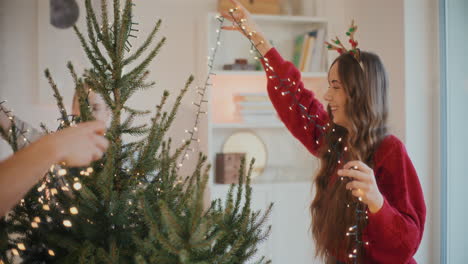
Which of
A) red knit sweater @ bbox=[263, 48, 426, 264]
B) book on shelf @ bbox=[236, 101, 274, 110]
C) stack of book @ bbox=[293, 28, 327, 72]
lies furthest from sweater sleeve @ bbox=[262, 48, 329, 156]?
stack of book @ bbox=[293, 28, 327, 72]

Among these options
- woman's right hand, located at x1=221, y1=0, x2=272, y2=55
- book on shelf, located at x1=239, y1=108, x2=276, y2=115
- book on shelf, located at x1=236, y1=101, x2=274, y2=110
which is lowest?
book on shelf, located at x1=239, y1=108, x2=276, y2=115

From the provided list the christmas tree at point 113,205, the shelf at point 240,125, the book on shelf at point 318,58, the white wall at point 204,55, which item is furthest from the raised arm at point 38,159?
the book on shelf at point 318,58

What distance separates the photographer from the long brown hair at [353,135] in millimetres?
1457

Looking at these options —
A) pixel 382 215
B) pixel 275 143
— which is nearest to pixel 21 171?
pixel 382 215

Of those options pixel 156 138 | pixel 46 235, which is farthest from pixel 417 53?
pixel 46 235

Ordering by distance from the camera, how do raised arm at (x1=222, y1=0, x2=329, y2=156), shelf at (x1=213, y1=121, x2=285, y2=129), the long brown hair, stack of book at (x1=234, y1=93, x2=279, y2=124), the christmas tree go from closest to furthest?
1. the christmas tree
2. the long brown hair
3. raised arm at (x1=222, y1=0, x2=329, y2=156)
4. shelf at (x1=213, y1=121, x2=285, y2=129)
5. stack of book at (x1=234, y1=93, x2=279, y2=124)

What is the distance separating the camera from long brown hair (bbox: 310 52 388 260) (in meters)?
1.46

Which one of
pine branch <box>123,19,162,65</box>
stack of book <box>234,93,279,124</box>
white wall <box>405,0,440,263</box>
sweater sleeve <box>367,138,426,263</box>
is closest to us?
pine branch <box>123,19,162,65</box>

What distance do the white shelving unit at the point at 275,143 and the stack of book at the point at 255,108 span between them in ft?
0.16

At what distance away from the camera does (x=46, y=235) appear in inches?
33.5

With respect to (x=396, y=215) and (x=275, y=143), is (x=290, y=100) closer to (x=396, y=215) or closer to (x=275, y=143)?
(x=396, y=215)

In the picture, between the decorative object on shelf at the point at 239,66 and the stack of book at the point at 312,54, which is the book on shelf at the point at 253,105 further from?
the stack of book at the point at 312,54

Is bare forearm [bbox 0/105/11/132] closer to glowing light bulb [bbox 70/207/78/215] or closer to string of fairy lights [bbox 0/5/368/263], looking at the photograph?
string of fairy lights [bbox 0/5/368/263]
